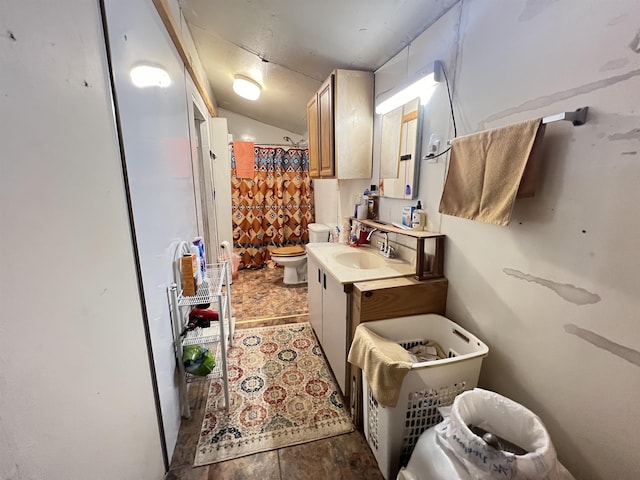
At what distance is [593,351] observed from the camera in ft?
2.69

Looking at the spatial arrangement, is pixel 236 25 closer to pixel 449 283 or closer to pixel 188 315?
pixel 188 315

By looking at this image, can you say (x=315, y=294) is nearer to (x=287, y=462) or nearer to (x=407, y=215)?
(x=407, y=215)

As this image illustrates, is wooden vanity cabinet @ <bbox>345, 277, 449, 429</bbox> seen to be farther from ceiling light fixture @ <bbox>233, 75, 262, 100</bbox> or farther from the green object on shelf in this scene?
ceiling light fixture @ <bbox>233, 75, 262, 100</bbox>

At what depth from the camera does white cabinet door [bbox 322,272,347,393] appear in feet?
4.93

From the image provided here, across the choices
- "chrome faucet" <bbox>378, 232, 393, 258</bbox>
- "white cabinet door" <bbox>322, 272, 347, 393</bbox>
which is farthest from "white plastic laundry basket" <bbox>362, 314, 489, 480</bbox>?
"chrome faucet" <bbox>378, 232, 393, 258</bbox>

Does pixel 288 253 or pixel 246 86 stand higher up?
pixel 246 86

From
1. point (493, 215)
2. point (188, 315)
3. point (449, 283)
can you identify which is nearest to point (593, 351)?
point (493, 215)

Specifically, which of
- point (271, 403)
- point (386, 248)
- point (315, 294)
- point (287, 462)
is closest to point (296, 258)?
point (315, 294)

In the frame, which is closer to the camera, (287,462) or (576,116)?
(576,116)

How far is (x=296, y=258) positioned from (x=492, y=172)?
2.50m

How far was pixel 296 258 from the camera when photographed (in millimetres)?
3299

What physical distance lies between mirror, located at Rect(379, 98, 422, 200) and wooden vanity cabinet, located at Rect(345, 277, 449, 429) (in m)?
0.58

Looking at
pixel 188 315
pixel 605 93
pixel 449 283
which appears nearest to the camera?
pixel 605 93

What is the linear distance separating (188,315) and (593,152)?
204 centimetres
